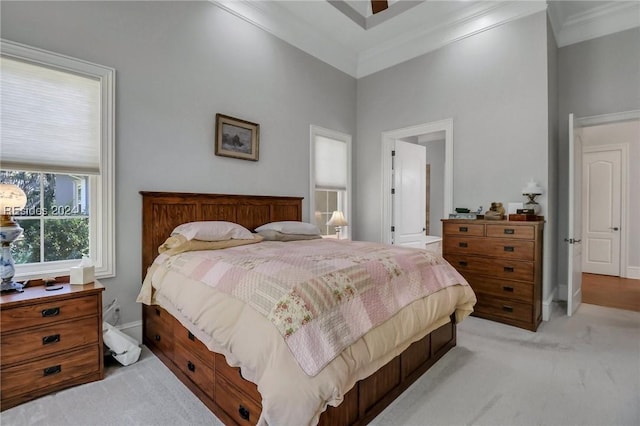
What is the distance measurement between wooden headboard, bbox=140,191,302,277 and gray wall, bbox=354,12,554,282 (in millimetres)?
2252

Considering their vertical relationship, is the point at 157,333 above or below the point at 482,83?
below

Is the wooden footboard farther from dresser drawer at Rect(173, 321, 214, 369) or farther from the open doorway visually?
the open doorway

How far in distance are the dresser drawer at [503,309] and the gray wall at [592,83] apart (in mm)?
1509

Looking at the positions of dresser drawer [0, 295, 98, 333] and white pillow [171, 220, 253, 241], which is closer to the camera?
dresser drawer [0, 295, 98, 333]

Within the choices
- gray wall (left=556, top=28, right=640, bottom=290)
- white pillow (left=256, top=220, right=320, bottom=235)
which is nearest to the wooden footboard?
white pillow (left=256, top=220, right=320, bottom=235)

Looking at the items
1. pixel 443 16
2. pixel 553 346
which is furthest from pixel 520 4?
→ pixel 553 346

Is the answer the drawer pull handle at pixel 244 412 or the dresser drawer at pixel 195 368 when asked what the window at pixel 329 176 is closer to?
the dresser drawer at pixel 195 368

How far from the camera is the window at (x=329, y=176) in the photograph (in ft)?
14.5

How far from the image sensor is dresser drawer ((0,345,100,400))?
6.14 ft

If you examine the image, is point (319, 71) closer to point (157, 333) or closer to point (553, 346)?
point (157, 333)

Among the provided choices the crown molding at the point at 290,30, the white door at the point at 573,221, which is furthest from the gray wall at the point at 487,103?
the crown molding at the point at 290,30

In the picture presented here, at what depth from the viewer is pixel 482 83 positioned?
3.81 meters

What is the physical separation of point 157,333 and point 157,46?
2.54 meters

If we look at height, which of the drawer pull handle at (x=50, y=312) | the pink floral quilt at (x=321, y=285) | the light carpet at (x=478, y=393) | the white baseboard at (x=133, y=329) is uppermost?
the pink floral quilt at (x=321, y=285)
